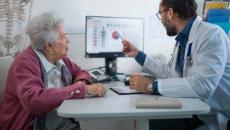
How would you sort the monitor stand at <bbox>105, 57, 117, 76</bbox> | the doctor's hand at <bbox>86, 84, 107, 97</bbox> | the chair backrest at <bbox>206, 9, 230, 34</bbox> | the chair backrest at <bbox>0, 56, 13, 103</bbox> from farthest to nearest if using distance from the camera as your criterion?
1. the chair backrest at <bbox>206, 9, 230, 34</bbox>
2. the monitor stand at <bbox>105, 57, 117, 76</bbox>
3. the chair backrest at <bbox>0, 56, 13, 103</bbox>
4. the doctor's hand at <bbox>86, 84, 107, 97</bbox>

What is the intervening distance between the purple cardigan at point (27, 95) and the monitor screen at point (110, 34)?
0.70 metres

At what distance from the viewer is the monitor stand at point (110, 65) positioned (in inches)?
97.3

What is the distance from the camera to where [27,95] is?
1.55 meters

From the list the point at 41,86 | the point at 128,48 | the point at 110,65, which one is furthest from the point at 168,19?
the point at 41,86

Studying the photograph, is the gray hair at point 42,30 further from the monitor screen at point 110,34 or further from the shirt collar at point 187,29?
the shirt collar at point 187,29

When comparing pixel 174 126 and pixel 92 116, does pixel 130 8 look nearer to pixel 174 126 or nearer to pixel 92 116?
pixel 174 126

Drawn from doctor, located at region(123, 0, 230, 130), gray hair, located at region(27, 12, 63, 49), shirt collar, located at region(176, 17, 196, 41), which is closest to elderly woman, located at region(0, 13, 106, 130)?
gray hair, located at region(27, 12, 63, 49)

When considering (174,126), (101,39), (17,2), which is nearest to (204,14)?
(101,39)

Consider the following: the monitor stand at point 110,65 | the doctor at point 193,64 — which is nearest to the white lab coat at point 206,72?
the doctor at point 193,64

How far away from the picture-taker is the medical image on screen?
2.41m

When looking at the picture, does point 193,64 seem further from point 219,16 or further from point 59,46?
point 219,16

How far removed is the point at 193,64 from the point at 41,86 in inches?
32.5

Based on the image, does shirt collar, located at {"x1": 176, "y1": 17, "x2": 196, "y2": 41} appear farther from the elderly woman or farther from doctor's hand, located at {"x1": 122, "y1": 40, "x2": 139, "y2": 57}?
the elderly woman

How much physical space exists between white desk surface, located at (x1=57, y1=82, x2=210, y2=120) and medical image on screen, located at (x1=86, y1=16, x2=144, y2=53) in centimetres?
93
